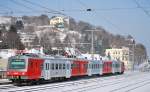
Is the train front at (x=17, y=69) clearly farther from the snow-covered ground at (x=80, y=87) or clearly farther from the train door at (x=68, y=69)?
the train door at (x=68, y=69)

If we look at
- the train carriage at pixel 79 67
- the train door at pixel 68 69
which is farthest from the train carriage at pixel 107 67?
the train door at pixel 68 69

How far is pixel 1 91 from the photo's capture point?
25.8 metres

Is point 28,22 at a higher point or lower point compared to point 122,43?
higher

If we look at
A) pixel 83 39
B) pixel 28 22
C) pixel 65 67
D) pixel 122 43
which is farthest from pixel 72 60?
pixel 28 22

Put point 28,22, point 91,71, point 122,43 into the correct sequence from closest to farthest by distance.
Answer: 1. point 91,71
2. point 122,43
3. point 28,22

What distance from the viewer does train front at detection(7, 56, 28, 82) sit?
34.1m

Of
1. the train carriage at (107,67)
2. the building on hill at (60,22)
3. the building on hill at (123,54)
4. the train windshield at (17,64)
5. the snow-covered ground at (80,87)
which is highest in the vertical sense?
the building on hill at (60,22)

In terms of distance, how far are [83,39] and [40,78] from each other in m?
79.9

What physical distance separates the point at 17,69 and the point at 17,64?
545 millimetres

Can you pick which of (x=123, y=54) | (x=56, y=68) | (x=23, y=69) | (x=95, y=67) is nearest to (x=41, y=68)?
(x=23, y=69)

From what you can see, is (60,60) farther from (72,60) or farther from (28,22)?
(28,22)

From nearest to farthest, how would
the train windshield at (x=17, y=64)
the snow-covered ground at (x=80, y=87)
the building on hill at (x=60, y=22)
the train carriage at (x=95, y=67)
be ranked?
the snow-covered ground at (x=80, y=87)
the train windshield at (x=17, y=64)
the train carriage at (x=95, y=67)
the building on hill at (x=60, y=22)

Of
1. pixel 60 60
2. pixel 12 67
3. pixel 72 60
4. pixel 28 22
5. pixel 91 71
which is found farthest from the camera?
pixel 28 22

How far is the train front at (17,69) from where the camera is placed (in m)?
34.1
